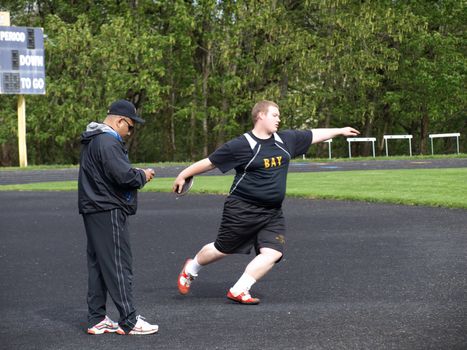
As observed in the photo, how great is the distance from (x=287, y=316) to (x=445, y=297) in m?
1.46

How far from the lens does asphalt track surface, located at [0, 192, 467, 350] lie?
632cm

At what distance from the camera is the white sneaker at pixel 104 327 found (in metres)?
6.55

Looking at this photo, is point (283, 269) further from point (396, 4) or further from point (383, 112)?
point (383, 112)

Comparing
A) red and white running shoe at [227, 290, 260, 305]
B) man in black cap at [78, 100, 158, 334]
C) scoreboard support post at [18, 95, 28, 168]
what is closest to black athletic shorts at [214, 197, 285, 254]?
red and white running shoe at [227, 290, 260, 305]

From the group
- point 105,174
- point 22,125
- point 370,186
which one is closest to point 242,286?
point 105,174

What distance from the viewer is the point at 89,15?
45.5 metres

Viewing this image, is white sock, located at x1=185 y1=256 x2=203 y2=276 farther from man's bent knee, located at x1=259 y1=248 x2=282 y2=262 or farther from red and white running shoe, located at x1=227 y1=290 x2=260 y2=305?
man's bent knee, located at x1=259 y1=248 x2=282 y2=262

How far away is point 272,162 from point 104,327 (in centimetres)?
191

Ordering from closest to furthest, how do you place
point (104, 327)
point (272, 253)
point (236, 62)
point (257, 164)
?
point (104, 327)
point (257, 164)
point (272, 253)
point (236, 62)

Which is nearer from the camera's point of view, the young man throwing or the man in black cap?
the man in black cap

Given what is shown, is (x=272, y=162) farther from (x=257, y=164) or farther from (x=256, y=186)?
(x=256, y=186)

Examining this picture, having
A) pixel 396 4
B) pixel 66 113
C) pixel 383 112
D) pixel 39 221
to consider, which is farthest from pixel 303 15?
pixel 39 221

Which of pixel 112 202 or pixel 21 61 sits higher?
pixel 21 61

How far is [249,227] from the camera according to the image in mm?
7660
